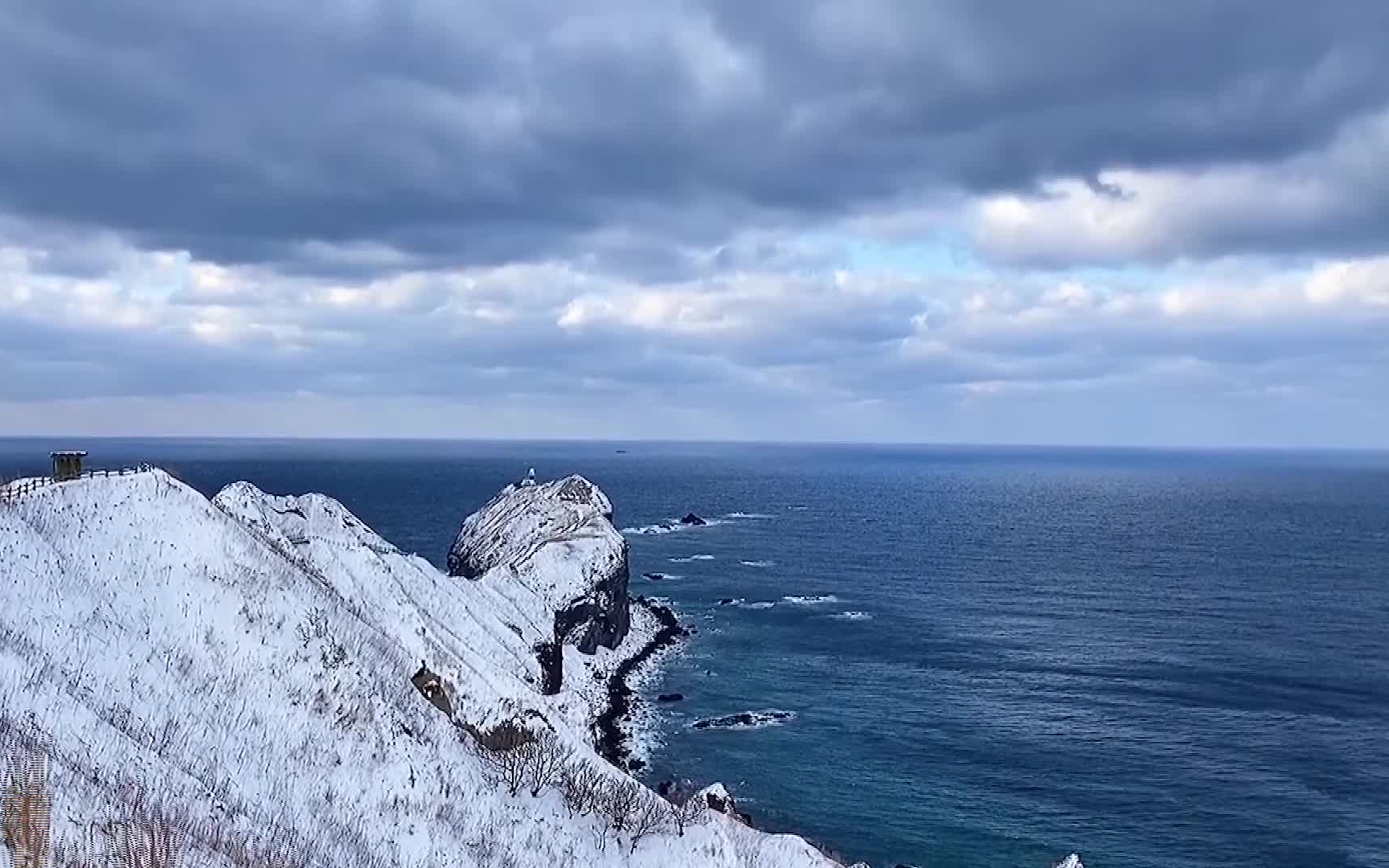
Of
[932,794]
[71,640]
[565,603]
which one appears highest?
[71,640]

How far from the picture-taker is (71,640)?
100 feet

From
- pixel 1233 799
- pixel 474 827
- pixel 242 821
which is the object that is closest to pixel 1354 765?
pixel 1233 799

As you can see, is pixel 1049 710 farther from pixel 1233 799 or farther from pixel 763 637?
pixel 763 637

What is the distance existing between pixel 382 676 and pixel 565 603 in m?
40.0

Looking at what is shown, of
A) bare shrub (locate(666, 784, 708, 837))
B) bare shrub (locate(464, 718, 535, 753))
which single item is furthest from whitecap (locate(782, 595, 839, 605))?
bare shrub (locate(464, 718, 535, 753))

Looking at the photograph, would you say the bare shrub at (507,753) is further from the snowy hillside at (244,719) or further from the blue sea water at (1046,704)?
the blue sea water at (1046,704)

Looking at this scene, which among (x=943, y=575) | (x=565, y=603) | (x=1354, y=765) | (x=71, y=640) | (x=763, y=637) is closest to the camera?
(x=71, y=640)

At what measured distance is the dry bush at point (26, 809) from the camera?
53.3ft

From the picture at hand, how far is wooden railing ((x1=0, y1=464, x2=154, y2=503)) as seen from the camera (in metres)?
Result: 37.6

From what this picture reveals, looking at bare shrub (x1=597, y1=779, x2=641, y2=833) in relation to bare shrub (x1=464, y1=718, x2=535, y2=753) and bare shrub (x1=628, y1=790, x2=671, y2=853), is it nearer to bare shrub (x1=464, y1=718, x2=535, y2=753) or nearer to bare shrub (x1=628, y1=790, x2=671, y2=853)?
bare shrub (x1=628, y1=790, x2=671, y2=853)

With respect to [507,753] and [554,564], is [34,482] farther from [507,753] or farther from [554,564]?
[554,564]

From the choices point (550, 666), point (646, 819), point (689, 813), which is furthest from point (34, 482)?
point (550, 666)

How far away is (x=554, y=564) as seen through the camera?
84.9m

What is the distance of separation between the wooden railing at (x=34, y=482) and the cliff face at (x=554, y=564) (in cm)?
2934
